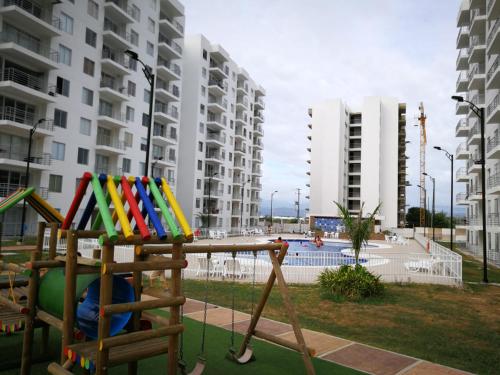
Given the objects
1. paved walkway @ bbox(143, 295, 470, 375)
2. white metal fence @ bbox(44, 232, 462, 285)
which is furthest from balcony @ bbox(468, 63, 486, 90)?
paved walkway @ bbox(143, 295, 470, 375)

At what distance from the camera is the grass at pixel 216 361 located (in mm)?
6379

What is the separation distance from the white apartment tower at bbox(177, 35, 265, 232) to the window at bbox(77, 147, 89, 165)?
51.9 feet

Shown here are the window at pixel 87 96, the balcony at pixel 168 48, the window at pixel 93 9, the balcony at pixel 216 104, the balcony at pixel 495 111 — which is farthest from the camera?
the balcony at pixel 216 104

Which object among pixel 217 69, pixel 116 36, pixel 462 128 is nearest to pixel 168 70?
pixel 116 36

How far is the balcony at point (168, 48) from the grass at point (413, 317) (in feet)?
141

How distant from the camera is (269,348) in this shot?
7.77 meters

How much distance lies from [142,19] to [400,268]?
42364 mm

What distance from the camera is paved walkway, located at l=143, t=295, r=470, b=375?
22.0 ft

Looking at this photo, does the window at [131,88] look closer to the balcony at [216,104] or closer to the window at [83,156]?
the window at [83,156]

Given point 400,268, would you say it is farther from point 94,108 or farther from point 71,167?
point 94,108

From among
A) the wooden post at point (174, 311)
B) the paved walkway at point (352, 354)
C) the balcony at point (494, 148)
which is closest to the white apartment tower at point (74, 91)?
the paved walkway at point (352, 354)

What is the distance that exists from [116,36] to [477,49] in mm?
37337

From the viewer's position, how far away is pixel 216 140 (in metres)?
66.4

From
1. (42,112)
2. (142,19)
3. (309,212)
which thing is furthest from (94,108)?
(309,212)
